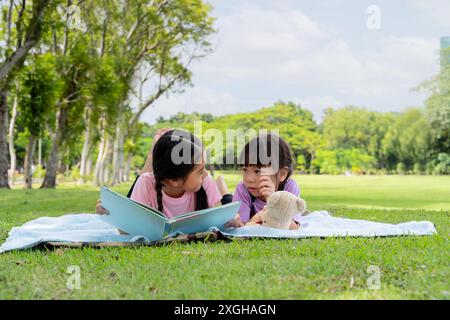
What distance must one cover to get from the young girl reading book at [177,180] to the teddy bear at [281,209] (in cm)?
43

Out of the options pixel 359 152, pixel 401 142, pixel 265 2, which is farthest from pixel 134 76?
pixel 359 152

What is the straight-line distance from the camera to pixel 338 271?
8.84 ft

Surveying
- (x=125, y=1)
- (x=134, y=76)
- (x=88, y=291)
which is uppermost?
(x=125, y=1)

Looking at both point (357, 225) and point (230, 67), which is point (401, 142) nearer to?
point (230, 67)

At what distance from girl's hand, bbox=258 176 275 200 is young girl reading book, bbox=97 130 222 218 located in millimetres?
376

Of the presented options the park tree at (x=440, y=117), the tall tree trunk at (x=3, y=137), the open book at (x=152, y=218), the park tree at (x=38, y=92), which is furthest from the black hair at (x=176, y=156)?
the park tree at (x=440, y=117)

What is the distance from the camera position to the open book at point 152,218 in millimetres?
3414

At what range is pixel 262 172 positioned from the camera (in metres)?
4.39

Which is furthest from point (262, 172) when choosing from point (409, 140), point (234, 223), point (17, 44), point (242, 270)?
point (409, 140)

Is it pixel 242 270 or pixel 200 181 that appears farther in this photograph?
pixel 200 181

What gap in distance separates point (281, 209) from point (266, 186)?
0.35 metres

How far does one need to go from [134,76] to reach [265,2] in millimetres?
17235

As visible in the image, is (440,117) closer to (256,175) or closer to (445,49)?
(445,49)

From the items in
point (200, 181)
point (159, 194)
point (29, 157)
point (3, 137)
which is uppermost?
point (3, 137)
